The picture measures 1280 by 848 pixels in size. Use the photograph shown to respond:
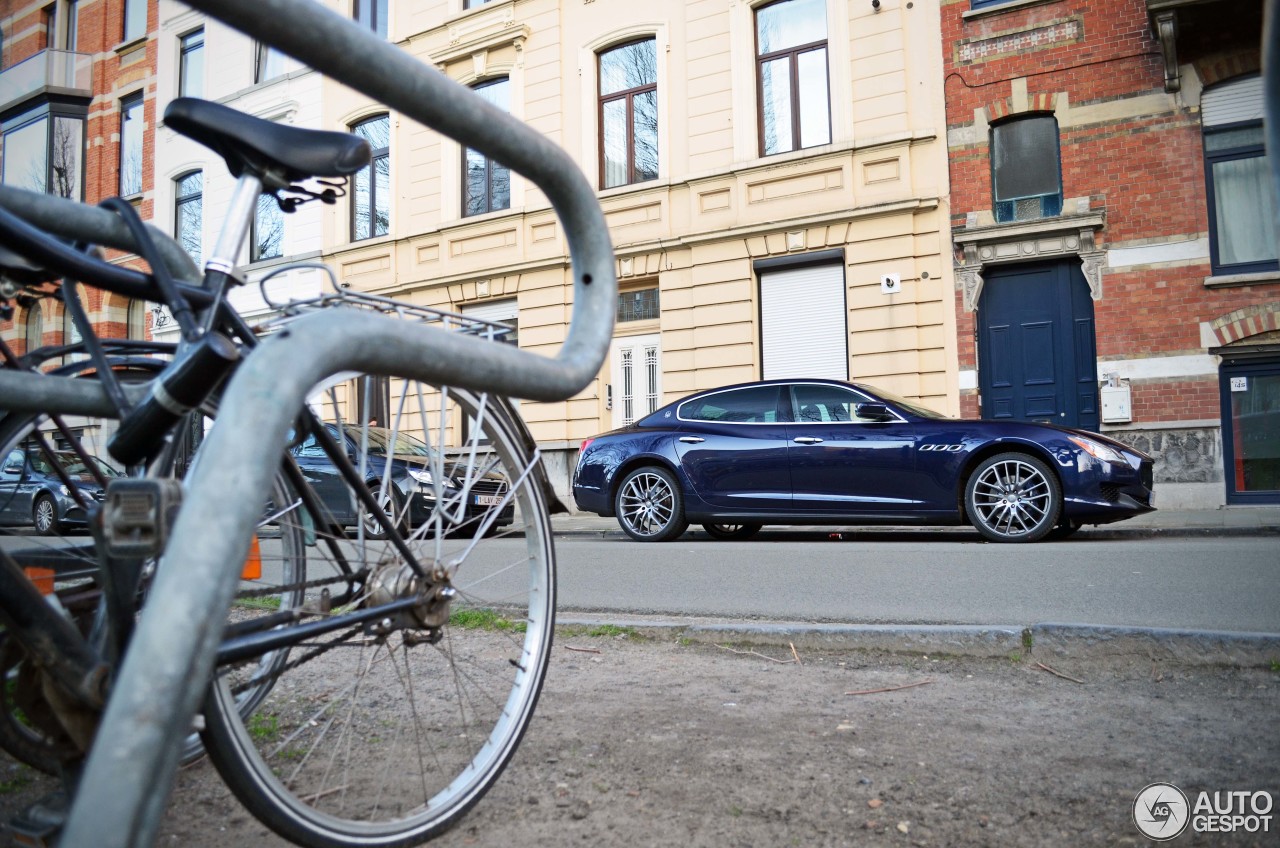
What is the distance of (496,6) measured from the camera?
18859 millimetres

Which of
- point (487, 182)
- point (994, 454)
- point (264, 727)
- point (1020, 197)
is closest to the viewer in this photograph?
point (264, 727)

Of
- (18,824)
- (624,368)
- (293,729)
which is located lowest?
(293,729)

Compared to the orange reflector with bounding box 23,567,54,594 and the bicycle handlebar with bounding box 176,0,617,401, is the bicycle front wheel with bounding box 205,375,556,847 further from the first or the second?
the bicycle handlebar with bounding box 176,0,617,401

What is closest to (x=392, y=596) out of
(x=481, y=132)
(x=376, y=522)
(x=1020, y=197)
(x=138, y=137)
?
(x=376, y=522)

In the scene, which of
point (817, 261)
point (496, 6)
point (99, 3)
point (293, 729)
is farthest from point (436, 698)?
point (99, 3)

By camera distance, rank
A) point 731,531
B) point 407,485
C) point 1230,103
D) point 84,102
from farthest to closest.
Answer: point 84,102, point 1230,103, point 731,531, point 407,485

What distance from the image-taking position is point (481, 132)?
4.42 feet

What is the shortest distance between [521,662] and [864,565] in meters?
5.08

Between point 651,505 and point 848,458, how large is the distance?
2224 mm

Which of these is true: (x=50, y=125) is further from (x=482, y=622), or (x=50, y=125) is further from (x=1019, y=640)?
(x=1019, y=640)

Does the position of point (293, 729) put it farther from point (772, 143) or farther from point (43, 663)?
point (772, 143)

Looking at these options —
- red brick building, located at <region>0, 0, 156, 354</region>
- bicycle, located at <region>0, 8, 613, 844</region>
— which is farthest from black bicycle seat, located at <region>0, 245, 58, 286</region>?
red brick building, located at <region>0, 0, 156, 354</region>

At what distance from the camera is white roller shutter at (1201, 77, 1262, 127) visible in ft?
43.0

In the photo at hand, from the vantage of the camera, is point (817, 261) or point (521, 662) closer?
point (521, 662)
